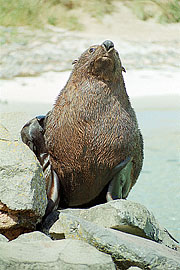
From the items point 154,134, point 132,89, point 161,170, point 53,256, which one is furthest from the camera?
point 132,89

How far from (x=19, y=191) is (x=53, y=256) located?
0.88 metres

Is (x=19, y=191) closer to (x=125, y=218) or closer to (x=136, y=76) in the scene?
(x=125, y=218)

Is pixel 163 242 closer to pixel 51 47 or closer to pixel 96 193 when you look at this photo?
pixel 96 193

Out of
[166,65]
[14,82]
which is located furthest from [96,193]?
[166,65]

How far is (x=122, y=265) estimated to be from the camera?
132 inches

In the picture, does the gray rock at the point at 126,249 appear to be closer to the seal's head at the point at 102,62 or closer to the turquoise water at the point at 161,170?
the seal's head at the point at 102,62

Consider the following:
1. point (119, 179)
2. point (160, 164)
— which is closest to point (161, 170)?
point (160, 164)

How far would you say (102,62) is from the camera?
4.48 m

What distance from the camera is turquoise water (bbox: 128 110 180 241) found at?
24.5ft

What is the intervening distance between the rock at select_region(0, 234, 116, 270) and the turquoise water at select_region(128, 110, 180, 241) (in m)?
3.08

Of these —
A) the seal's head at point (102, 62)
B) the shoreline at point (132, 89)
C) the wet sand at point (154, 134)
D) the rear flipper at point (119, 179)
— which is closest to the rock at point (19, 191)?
the rear flipper at point (119, 179)

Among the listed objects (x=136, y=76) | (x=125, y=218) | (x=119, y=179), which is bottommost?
(x=136, y=76)

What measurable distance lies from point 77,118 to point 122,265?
151 cm

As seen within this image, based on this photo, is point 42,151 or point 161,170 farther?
point 161,170
